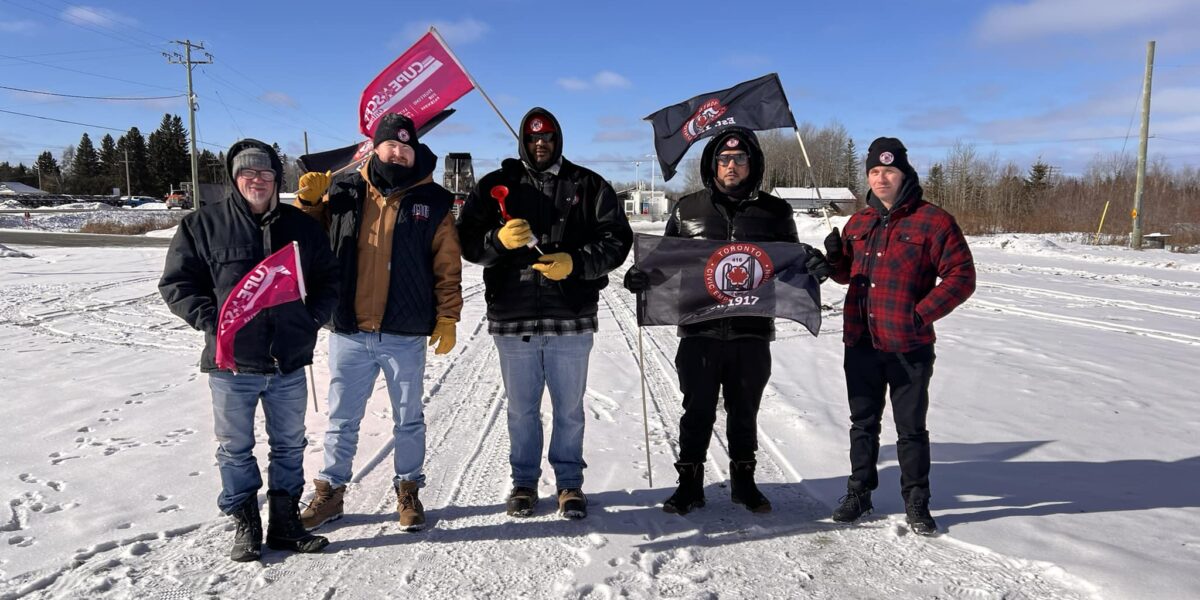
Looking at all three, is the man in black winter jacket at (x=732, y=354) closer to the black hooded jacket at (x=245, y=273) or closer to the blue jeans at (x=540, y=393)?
the blue jeans at (x=540, y=393)

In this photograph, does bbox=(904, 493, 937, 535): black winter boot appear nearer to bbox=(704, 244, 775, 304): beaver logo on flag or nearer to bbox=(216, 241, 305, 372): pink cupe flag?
bbox=(704, 244, 775, 304): beaver logo on flag

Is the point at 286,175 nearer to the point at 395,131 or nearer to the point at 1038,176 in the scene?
the point at 395,131

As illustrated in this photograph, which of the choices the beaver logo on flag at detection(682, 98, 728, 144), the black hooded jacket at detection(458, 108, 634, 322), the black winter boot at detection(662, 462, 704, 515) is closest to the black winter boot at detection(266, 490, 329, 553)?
the black hooded jacket at detection(458, 108, 634, 322)

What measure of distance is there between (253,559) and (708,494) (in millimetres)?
2576

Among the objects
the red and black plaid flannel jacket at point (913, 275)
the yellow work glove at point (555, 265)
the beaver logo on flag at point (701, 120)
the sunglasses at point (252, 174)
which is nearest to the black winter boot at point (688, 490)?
the red and black plaid flannel jacket at point (913, 275)

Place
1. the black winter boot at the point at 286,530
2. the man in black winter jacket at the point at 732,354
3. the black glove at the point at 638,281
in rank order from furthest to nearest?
the black glove at the point at 638,281
the man in black winter jacket at the point at 732,354
the black winter boot at the point at 286,530

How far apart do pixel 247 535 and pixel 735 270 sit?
3.02 metres

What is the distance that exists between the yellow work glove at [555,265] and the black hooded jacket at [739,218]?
89 cm

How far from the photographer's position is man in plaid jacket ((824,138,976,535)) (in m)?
3.59

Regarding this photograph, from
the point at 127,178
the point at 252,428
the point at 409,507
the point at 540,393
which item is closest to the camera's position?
the point at 252,428

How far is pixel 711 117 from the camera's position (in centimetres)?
576

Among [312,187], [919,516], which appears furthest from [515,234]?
[919,516]

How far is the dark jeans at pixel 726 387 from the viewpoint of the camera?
393 cm

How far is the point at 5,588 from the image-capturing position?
2.99 metres
